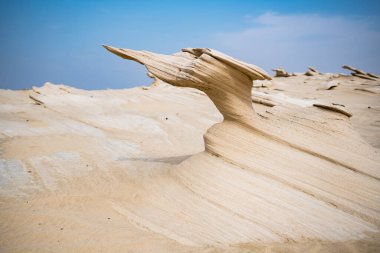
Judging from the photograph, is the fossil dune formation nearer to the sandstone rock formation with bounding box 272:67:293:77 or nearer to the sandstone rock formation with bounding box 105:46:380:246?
the sandstone rock formation with bounding box 105:46:380:246

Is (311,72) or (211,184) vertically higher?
(311,72)

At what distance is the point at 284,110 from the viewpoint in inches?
222

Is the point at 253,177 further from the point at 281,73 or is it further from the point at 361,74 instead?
the point at 281,73

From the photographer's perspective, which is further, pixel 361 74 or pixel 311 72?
pixel 311 72

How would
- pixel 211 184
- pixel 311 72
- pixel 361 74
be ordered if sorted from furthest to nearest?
pixel 311 72
pixel 361 74
pixel 211 184

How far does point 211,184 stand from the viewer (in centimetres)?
392

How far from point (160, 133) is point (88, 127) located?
76.6 inches

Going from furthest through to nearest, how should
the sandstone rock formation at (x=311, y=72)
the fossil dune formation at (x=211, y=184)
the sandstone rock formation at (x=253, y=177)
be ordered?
the sandstone rock formation at (x=311, y=72) < the sandstone rock formation at (x=253, y=177) < the fossil dune formation at (x=211, y=184)

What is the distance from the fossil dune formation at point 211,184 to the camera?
122 inches

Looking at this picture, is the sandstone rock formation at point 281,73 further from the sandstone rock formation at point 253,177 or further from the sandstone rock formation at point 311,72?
the sandstone rock formation at point 253,177

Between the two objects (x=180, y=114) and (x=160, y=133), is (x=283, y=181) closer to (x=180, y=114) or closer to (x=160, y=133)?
(x=160, y=133)

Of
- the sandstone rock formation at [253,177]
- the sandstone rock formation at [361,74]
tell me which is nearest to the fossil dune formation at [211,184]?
the sandstone rock formation at [253,177]

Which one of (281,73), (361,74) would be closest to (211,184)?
(361,74)

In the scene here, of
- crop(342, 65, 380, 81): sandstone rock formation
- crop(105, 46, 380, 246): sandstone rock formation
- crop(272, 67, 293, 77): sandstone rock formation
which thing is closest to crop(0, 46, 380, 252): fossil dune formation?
crop(105, 46, 380, 246): sandstone rock formation
